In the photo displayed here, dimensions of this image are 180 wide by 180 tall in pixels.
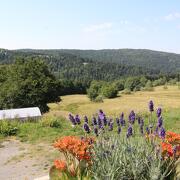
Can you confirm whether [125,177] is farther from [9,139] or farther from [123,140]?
[9,139]

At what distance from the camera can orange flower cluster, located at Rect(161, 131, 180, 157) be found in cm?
501

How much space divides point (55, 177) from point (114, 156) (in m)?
0.93

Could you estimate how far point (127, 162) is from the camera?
5.13 meters

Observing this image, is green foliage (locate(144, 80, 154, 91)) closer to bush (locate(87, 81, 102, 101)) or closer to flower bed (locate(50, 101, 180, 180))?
bush (locate(87, 81, 102, 101))

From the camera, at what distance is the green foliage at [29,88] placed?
47000 millimetres

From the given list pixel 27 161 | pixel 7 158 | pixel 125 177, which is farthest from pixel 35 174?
pixel 125 177

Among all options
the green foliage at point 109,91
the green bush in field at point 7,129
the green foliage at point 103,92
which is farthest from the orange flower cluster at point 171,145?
the green foliage at point 109,91

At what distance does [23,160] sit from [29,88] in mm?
38192

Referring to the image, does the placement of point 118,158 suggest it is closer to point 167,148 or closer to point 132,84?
point 167,148

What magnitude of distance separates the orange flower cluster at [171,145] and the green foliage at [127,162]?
153 millimetres

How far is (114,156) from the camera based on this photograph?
5.07 metres

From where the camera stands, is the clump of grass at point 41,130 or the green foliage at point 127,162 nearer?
the green foliage at point 127,162

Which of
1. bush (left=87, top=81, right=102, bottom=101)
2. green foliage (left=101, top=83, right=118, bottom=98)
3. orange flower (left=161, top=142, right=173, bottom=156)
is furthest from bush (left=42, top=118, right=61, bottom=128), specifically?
bush (left=87, top=81, right=102, bottom=101)

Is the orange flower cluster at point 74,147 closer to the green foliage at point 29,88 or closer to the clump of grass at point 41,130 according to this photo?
the clump of grass at point 41,130
